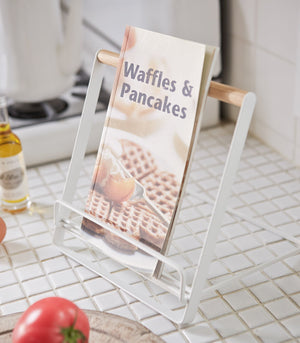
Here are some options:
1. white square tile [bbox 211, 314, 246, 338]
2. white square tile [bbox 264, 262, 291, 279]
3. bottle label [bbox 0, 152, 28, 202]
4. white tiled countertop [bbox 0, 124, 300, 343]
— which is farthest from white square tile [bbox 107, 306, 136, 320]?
bottle label [bbox 0, 152, 28, 202]

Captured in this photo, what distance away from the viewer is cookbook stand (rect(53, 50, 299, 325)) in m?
0.66

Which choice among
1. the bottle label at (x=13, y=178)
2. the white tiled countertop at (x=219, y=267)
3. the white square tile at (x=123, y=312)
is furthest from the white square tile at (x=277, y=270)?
the bottle label at (x=13, y=178)

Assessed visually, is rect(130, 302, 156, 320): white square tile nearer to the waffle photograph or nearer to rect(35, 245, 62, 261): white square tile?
the waffle photograph

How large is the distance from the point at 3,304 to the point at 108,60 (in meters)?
0.37

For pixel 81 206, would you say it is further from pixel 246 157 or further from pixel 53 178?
pixel 246 157

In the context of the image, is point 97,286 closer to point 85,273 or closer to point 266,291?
point 85,273

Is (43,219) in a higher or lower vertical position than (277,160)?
lower

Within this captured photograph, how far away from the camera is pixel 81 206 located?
1.01 m

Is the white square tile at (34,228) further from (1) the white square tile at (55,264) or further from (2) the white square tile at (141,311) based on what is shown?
(2) the white square tile at (141,311)

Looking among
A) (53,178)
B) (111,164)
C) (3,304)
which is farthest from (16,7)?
(3,304)

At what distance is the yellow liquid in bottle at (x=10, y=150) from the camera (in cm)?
94

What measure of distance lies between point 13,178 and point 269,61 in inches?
21.8

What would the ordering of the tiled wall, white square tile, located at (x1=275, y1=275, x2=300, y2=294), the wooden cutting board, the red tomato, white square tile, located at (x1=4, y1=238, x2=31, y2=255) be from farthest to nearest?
1. the tiled wall
2. white square tile, located at (x1=4, y1=238, x2=31, y2=255)
3. white square tile, located at (x1=275, y1=275, x2=300, y2=294)
4. the wooden cutting board
5. the red tomato

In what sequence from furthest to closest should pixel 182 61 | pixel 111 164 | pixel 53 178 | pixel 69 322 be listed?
1. pixel 53 178
2. pixel 111 164
3. pixel 182 61
4. pixel 69 322
